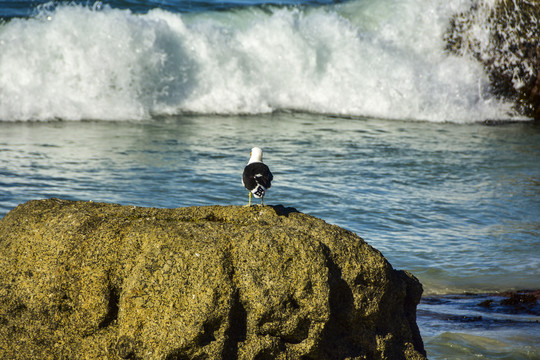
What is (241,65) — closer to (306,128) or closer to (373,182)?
(306,128)

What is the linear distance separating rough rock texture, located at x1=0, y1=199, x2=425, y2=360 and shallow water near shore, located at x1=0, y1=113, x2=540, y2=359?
1392 mm

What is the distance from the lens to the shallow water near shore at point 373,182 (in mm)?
6055

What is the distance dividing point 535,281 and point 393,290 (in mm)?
2955

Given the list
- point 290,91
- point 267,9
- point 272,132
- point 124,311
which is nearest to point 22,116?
point 272,132

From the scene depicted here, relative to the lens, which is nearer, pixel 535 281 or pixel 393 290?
pixel 393 290

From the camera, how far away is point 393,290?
362cm

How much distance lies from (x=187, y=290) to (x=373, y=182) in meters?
6.08

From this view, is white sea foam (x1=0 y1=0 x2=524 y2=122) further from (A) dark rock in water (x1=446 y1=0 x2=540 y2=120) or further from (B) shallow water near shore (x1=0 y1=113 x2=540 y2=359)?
(B) shallow water near shore (x1=0 y1=113 x2=540 y2=359)

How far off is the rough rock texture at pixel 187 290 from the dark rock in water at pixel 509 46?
42.6 feet

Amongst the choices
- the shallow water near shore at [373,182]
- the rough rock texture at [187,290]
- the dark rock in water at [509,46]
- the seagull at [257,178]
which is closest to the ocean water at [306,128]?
the shallow water near shore at [373,182]

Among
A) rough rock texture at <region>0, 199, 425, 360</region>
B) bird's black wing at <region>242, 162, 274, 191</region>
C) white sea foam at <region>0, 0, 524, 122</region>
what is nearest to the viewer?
rough rock texture at <region>0, 199, 425, 360</region>

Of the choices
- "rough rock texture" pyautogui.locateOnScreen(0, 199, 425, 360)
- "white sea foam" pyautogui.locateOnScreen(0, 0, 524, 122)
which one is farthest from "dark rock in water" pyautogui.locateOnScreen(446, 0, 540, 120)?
"rough rock texture" pyautogui.locateOnScreen(0, 199, 425, 360)

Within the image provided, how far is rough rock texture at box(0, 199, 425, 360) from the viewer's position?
3.14 m

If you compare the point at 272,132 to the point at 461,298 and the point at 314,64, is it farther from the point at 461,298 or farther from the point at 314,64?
the point at 461,298
